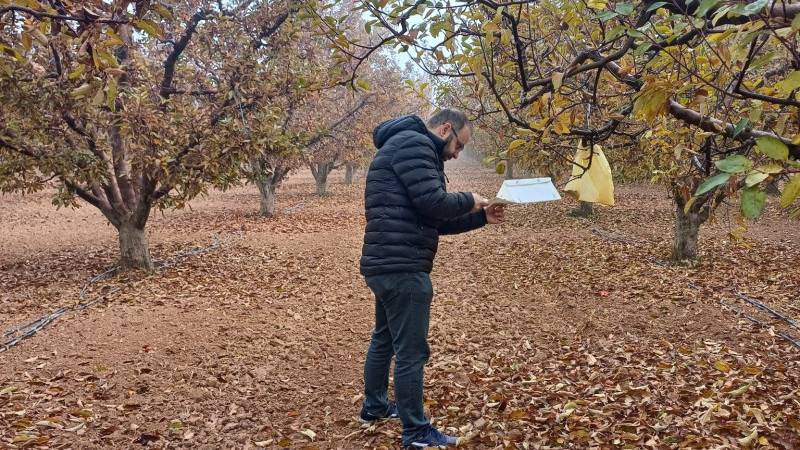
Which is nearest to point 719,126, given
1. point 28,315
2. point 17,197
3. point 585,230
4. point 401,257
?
point 401,257

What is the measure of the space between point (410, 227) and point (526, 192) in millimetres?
662

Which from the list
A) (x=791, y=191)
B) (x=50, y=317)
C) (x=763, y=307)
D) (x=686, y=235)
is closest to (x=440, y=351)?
(x=763, y=307)

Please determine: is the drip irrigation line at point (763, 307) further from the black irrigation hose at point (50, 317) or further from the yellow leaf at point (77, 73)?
the black irrigation hose at point (50, 317)

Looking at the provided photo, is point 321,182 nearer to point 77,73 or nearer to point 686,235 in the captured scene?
point 686,235

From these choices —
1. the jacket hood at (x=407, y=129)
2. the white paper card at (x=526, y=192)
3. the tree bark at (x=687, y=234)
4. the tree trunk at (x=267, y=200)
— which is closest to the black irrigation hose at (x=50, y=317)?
the jacket hood at (x=407, y=129)

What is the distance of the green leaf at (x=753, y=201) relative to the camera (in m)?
1.19

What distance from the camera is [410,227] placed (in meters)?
2.55

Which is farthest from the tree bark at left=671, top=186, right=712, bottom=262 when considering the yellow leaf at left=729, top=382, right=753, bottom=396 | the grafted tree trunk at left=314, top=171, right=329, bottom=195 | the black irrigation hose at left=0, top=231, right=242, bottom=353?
the grafted tree trunk at left=314, top=171, right=329, bottom=195

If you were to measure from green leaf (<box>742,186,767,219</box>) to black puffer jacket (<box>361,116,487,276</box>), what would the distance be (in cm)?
142

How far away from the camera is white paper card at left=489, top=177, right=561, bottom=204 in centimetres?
256

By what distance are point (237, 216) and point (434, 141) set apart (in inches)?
470

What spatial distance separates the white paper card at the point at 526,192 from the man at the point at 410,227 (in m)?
0.15

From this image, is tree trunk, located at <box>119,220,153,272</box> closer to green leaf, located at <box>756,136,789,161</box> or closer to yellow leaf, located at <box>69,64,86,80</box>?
yellow leaf, located at <box>69,64,86,80</box>

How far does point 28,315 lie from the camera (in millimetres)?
5109
